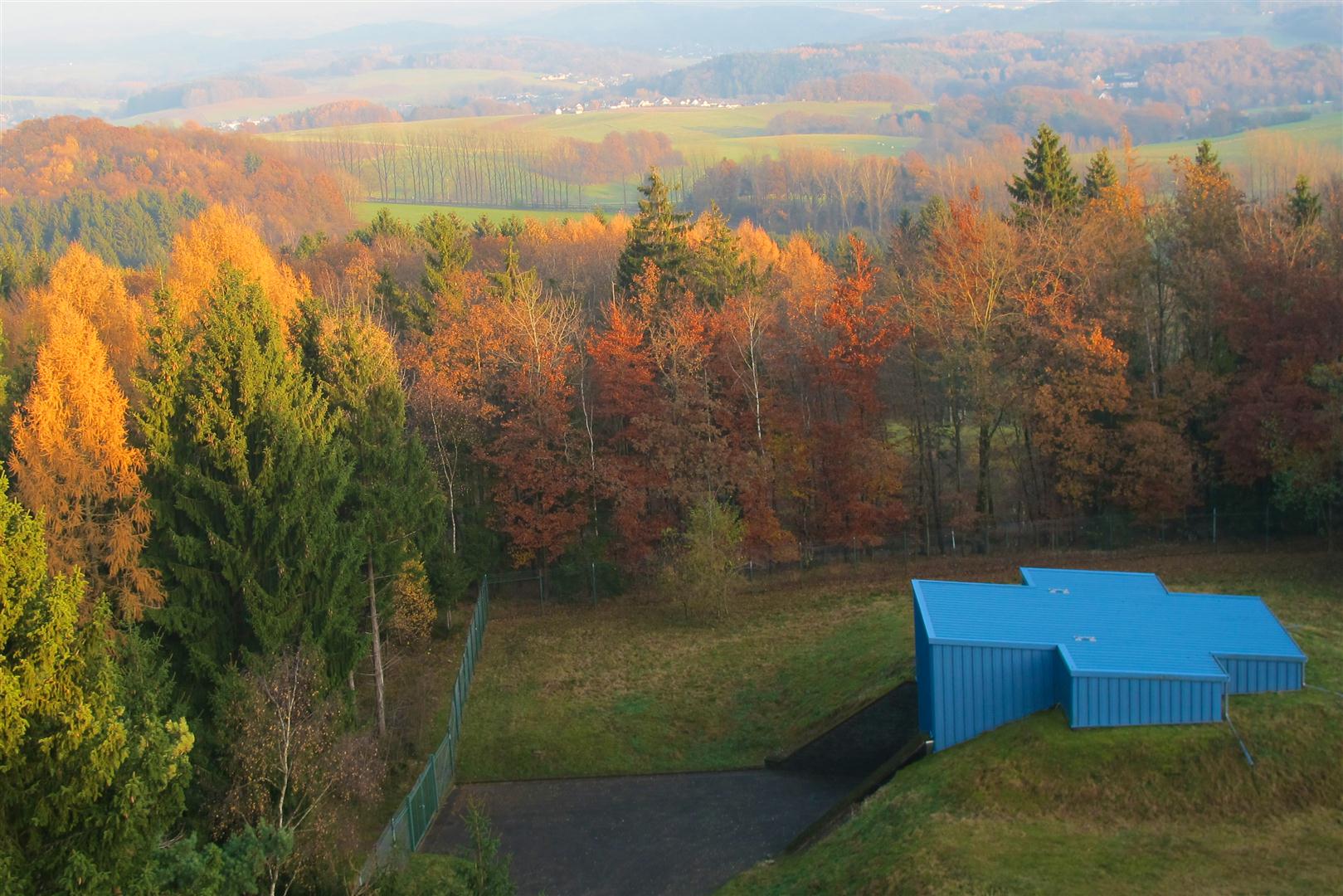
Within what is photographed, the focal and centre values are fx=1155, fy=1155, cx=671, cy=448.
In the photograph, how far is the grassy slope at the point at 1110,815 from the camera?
17.5m

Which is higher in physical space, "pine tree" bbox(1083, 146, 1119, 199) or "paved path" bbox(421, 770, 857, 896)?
"pine tree" bbox(1083, 146, 1119, 199)

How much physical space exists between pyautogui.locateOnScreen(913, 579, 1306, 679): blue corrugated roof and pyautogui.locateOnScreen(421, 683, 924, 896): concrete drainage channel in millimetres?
2369

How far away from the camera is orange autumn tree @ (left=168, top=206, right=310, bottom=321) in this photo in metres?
44.4

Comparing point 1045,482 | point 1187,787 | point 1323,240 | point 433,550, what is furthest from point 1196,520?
point 433,550

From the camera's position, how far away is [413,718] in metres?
30.5

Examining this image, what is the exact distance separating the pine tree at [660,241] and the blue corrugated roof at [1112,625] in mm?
23786

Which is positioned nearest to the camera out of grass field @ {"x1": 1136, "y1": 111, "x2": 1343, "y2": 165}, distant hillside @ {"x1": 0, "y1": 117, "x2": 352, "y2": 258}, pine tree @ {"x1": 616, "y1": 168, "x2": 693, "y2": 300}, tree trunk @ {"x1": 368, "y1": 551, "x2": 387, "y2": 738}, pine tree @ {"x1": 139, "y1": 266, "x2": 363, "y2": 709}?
pine tree @ {"x1": 139, "y1": 266, "x2": 363, "y2": 709}

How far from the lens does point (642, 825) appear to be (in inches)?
962

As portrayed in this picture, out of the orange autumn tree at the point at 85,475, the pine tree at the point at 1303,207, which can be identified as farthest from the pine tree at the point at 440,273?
the pine tree at the point at 1303,207

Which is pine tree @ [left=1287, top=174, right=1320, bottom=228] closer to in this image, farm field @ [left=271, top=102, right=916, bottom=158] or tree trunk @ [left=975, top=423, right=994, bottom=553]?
tree trunk @ [left=975, top=423, right=994, bottom=553]

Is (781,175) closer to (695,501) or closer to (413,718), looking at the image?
(695,501)

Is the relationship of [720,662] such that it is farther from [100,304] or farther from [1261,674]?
[100,304]

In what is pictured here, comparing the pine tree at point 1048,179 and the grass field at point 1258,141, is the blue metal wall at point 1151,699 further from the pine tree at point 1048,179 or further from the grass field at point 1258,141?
the grass field at point 1258,141

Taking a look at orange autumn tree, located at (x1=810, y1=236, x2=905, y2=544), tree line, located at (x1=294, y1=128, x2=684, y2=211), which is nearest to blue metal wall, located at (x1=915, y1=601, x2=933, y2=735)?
orange autumn tree, located at (x1=810, y1=236, x2=905, y2=544)
